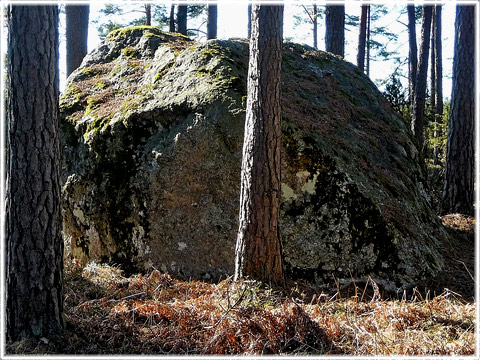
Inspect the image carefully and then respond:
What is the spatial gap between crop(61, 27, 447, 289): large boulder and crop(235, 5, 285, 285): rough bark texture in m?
0.85

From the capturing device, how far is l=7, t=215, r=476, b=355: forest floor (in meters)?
3.87

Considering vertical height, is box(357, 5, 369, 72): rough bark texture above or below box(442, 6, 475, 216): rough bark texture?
above

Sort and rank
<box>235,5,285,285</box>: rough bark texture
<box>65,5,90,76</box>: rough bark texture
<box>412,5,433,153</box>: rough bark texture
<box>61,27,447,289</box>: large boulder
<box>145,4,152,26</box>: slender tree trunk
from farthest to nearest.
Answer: <box>145,4,152,26</box>: slender tree trunk → <box>412,5,433,153</box>: rough bark texture → <box>65,5,90,76</box>: rough bark texture → <box>61,27,447,289</box>: large boulder → <box>235,5,285,285</box>: rough bark texture

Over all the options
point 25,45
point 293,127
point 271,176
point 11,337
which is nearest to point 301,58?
point 293,127

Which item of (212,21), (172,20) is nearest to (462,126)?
(212,21)

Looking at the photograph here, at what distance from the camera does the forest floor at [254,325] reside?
387 centimetres

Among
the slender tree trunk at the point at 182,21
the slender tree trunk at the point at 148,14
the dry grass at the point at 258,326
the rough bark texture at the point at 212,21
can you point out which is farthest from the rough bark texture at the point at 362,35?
the dry grass at the point at 258,326

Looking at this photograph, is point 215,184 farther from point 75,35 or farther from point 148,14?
point 148,14

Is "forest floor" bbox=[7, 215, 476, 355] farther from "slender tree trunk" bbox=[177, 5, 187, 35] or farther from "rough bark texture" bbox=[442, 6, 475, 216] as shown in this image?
"slender tree trunk" bbox=[177, 5, 187, 35]

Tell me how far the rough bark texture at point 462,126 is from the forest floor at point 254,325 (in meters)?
4.26

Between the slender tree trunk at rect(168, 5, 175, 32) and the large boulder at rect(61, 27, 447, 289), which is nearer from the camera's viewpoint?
the large boulder at rect(61, 27, 447, 289)

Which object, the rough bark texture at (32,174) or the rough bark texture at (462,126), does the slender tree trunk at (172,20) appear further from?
the rough bark texture at (32,174)

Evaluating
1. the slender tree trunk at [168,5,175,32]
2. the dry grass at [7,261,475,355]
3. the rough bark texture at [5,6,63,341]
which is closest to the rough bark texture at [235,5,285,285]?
the dry grass at [7,261,475,355]

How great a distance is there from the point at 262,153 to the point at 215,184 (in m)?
1.35
